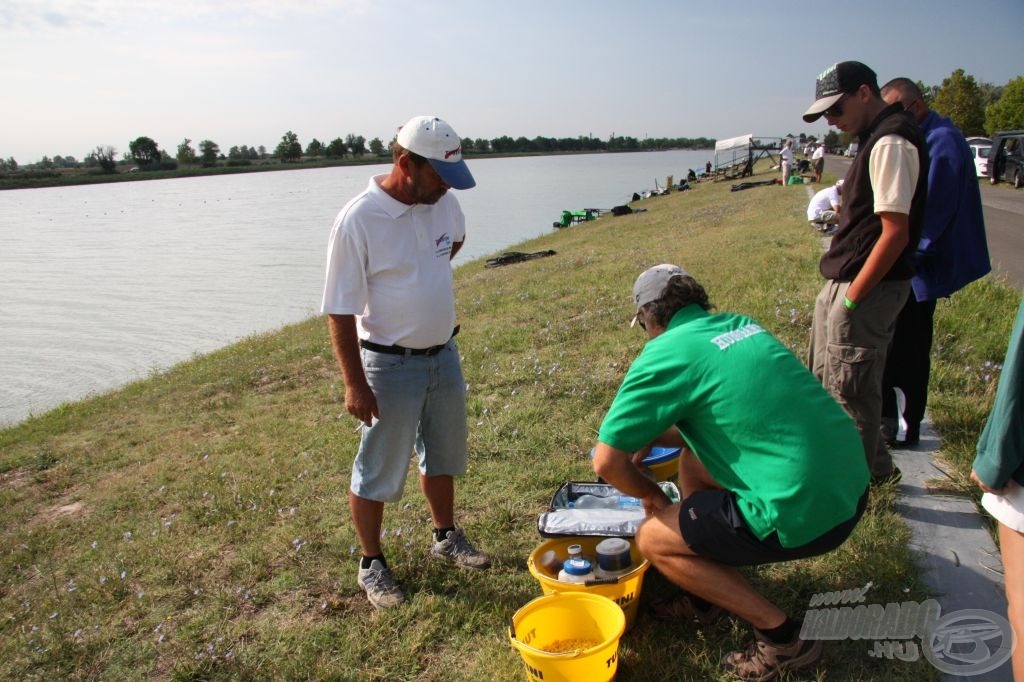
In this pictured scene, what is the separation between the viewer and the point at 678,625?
2836mm

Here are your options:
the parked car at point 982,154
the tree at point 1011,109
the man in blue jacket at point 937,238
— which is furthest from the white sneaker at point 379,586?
the tree at point 1011,109

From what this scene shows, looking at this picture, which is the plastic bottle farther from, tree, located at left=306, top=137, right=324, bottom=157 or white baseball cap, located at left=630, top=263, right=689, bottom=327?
tree, located at left=306, top=137, right=324, bottom=157

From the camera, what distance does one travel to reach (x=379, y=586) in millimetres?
3342

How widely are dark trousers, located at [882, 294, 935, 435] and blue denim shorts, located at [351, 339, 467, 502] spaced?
2.50 metres

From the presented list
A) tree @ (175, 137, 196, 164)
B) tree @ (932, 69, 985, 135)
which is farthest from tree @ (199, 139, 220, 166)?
tree @ (932, 69, 985, 135)

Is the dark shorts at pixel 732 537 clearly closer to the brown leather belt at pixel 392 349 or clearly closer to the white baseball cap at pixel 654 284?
the white baseball cap at pixel 654 284

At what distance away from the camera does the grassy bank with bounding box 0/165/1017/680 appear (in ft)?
9.76

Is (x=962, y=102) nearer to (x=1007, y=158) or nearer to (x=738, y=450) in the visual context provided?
(x=1007, y=158)

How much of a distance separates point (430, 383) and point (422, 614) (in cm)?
109

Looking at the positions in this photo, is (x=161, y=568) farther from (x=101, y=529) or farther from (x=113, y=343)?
(x=113, y=343)

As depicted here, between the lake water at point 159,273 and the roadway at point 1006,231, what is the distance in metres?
14.8

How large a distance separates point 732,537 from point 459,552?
1.64 metres

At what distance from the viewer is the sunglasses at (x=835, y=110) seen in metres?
3.14

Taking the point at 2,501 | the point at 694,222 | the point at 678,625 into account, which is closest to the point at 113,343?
the point at 2,501
